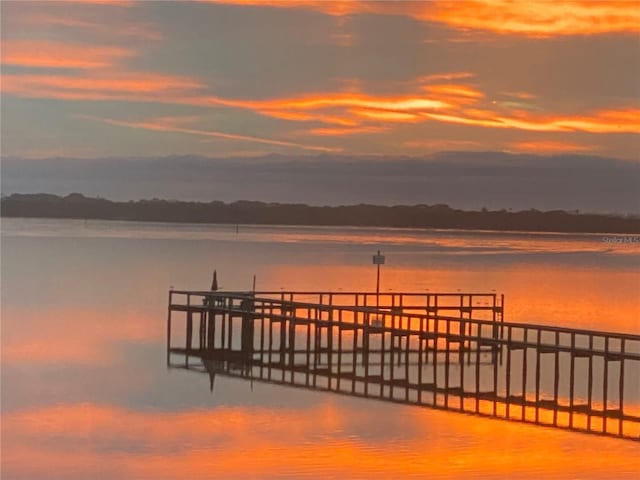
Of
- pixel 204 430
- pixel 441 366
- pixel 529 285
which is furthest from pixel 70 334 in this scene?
pixel 529 285

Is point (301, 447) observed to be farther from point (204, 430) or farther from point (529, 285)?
point (529, 285)

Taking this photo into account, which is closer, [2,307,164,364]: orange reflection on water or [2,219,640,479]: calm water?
[2,219,640,479]: calm water

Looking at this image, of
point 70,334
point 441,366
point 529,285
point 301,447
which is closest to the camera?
point 301,447

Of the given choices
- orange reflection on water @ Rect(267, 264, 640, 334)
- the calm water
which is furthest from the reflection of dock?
orange reflection on water @ Rect(267, 264, 640, 334)

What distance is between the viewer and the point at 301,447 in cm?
1902

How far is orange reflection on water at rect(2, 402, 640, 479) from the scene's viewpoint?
17750 millimetres

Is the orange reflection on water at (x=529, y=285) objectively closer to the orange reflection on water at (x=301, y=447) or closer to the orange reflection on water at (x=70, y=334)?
the orange reflection on water at (x=70, y=334)

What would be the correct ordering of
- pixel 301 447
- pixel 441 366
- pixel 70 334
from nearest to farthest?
1. pixel 301 447
2. pixel 441 366
3. pixel 70 334

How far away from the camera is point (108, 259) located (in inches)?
3816

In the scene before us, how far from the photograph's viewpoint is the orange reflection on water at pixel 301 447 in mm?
17750

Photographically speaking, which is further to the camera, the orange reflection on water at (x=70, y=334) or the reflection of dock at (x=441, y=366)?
the orange reflection on water at (x=70, y=334)

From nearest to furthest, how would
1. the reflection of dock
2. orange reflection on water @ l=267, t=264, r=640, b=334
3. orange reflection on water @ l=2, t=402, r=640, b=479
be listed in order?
orange reflection on water @ l=2, t=402, r=640, b=479 → the reflection of dock → orange reflection on water @ l=267, t=264, r=640, b=334

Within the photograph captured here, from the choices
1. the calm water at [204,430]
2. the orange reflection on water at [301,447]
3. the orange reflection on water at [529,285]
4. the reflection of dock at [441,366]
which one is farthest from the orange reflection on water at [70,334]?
the orange reflection on water at [529,285]

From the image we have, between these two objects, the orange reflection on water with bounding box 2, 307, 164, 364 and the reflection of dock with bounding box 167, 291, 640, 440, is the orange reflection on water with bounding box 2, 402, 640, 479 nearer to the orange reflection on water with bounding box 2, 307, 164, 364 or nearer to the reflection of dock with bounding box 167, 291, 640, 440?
the reflection of dock with bounding box 167, 291, 640, 440
